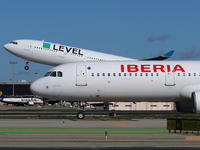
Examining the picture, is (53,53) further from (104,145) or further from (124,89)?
(104,145)

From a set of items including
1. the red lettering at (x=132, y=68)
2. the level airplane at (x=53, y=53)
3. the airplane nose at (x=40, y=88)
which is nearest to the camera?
the airplane nose at (x=40, y=88)

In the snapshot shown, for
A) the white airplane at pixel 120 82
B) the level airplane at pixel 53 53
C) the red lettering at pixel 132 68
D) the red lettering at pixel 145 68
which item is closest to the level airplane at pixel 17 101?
Answer: the level airplane at pixel 53 53

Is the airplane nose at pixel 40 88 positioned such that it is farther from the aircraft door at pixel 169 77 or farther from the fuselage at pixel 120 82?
the aircraft door at pixel 169 77

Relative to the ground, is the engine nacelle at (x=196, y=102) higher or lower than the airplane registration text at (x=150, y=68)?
lower

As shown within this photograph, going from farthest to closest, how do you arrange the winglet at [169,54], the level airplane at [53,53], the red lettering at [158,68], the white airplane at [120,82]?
the winglet at [169,54]
the level airplane at [53,53]
the red lettering at [158,68]
the white airplane at [120,82]

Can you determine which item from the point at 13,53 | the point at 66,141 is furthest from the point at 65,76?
the point at 13,53

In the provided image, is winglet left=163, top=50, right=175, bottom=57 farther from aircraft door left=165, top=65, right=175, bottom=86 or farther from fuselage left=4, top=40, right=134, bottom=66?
aircraft door left=165, top=65, right=175, bottom=86

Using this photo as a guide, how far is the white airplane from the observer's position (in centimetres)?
3272

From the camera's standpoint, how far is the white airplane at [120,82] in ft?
107

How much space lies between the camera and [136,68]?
33156 mm

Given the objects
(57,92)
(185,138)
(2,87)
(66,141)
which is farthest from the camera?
(2,87)

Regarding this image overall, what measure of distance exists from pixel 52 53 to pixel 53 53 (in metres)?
0.15

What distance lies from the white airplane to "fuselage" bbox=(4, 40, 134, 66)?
55.5ft

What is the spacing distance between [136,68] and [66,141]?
1714 cm
